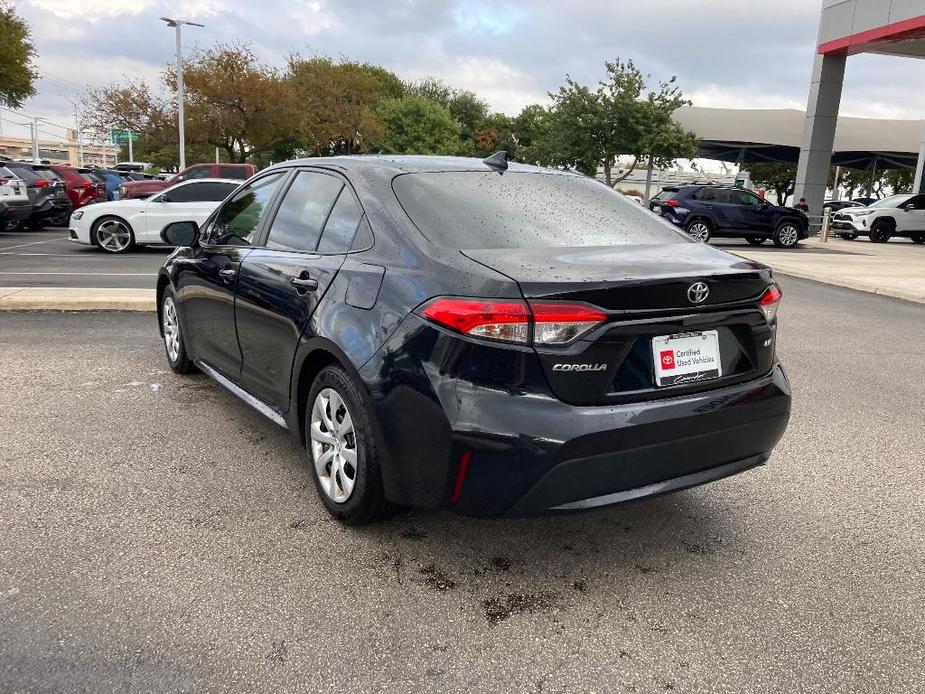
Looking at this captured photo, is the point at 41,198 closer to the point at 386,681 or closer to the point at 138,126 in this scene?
the point at 386,681

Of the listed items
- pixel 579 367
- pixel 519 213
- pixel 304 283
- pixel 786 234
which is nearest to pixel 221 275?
pixel 304 283

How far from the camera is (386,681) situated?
2293mm

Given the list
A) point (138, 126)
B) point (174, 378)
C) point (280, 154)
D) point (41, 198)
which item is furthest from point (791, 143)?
point (174, 378)

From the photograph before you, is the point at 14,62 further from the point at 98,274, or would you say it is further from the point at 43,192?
the point at 98,274

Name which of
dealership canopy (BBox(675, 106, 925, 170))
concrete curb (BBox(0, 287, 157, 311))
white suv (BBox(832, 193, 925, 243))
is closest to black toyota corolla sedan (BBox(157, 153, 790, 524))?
concrete curb (BBox(0, 287, 157, 311))

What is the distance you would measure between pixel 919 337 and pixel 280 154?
5347 cm

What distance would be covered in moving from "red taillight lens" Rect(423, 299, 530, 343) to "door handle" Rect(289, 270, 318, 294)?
952 millimetres

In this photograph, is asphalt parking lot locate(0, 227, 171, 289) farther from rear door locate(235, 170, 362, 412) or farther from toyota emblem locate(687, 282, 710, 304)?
toyota emblem locate(687, 282, 710, 304)

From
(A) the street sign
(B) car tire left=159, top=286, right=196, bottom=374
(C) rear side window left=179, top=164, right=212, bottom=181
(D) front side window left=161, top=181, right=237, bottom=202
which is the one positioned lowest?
(B) car tire left=159, top=286, right=196, bottom=374

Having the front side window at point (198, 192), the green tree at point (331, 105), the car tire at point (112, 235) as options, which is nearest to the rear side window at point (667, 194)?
the front side window at point (198, 192)

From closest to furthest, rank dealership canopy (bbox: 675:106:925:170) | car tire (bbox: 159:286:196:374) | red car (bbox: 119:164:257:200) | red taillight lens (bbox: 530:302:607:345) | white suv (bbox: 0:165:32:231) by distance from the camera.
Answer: red taillight lens (bbox: 530:302:607:345), car tire (bbox: 159:286:196:374), white suv (bbox: 0:165:32:231), red car (bbox: 119:164:257:200), dealership canopy (bbox: 675:106:925:170)

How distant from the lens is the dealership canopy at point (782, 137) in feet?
167

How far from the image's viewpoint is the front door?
4.18 metres

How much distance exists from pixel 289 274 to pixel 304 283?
0.63 ft
